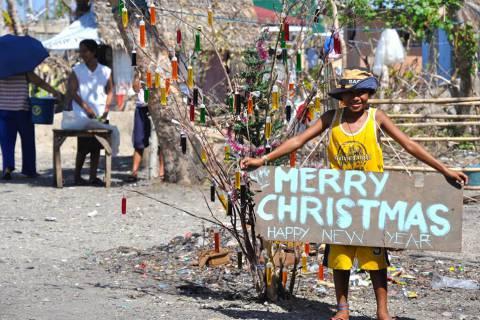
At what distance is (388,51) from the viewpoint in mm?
17703

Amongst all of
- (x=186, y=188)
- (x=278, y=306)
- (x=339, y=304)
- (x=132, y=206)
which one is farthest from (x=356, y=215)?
(x=186, y=188)

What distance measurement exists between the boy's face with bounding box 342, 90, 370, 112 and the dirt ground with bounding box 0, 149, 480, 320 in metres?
1.36

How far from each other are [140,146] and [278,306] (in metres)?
6.96

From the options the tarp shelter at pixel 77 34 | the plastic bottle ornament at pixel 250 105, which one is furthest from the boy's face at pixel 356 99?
the tarp shelter at pixel 77 34

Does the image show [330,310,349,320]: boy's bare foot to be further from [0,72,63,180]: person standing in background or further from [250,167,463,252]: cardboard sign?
[0,72,63,180]: person standing in background

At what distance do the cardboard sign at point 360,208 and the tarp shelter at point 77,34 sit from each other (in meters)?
16.4

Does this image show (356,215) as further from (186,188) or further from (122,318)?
(186,188)

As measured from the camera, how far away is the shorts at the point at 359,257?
19.0 feet

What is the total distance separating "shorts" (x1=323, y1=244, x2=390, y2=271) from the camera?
5785 millimetres

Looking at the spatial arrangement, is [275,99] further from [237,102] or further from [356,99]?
[356,99]

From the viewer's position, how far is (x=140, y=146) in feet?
42.9

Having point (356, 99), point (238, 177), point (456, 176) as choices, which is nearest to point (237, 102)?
point (238, 177)

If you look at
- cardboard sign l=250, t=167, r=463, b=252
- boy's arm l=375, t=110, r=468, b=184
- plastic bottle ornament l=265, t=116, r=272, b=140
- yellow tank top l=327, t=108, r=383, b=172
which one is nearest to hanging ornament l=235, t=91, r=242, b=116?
plastic bottle ornament l=265, t=116, r=272, b=140

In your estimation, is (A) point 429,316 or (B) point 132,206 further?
(B) point 132,206
